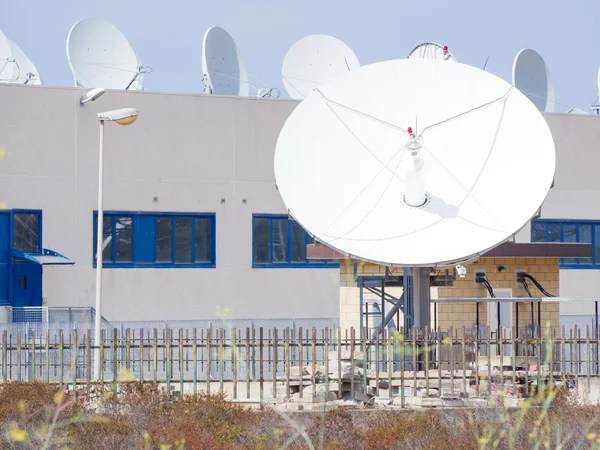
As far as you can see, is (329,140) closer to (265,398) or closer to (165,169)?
(265,398)

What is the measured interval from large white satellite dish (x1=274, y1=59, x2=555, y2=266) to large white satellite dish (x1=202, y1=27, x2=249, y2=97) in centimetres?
2121

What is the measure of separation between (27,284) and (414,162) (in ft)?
76.2

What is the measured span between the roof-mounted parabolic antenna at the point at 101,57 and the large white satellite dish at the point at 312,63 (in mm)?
5800

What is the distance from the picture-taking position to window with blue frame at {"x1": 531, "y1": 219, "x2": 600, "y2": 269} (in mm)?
47188

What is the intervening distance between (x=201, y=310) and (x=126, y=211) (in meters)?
4.66

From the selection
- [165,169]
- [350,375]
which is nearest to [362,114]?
[350,375]

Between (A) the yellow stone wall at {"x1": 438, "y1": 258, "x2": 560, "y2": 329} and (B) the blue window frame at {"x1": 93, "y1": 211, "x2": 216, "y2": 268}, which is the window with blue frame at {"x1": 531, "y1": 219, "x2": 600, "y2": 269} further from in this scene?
(A) the yellow stone wall at {"x1": 438, "y1": 258, "x2": 560, "y2": 329}

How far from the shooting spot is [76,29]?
136 feet

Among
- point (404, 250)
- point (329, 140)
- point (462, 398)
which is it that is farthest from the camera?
point (329, 140)

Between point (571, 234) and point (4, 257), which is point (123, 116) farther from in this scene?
point (571, 234)

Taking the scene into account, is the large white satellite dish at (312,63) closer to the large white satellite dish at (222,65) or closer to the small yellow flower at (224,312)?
the large white satellite dish at (222,65)

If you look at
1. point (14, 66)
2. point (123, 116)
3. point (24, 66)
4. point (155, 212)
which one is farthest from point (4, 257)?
point (123, 116)

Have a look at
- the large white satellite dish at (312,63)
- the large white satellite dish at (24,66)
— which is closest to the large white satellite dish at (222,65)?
the large white satellite dish at (312,63)

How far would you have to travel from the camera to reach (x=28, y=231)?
1588 inches
